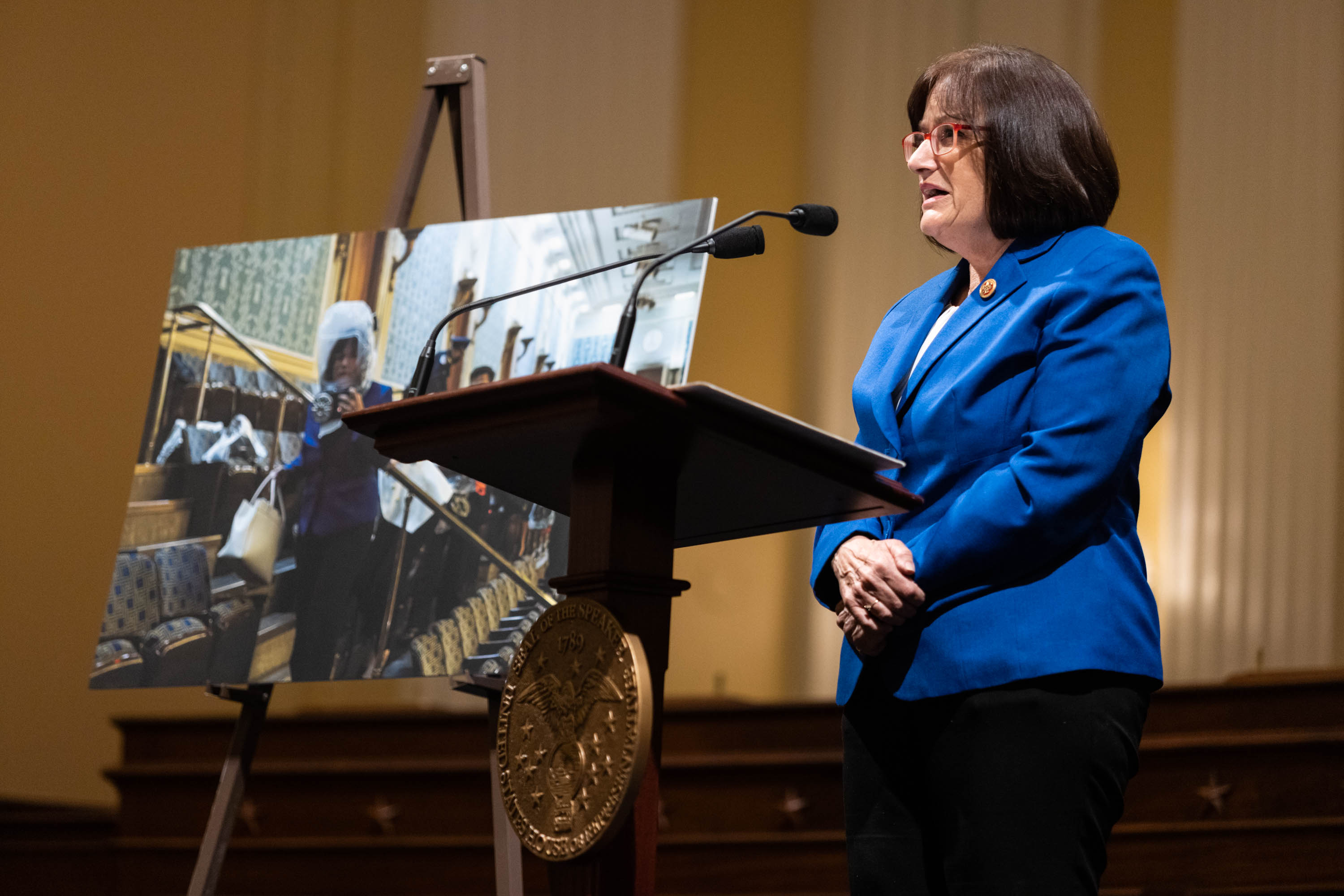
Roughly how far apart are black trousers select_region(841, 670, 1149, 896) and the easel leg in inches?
51.1

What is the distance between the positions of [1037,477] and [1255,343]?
4.20 m

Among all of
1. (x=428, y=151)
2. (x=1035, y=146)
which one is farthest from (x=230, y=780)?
(x=1035, y=146)

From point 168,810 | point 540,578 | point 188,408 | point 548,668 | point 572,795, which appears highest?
point 188,408

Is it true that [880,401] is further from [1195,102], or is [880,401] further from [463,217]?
[1195,102]

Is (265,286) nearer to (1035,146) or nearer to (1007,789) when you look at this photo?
(1035,146)

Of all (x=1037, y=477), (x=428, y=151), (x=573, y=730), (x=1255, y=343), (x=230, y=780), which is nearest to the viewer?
(x=573, y=730)

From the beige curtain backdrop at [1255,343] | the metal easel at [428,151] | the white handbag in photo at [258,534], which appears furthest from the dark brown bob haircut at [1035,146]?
the beige curtain backdrop at [1255,343]

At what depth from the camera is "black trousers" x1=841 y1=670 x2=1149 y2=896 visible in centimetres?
127

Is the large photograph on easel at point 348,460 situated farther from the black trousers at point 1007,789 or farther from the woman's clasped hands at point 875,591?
the black trousers at point 1007,789

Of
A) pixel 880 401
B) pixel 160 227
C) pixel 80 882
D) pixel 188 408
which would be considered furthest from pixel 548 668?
pixel 160 227

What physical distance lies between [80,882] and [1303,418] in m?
4.42

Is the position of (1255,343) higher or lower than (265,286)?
higher

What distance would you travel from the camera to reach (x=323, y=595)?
2420 mm

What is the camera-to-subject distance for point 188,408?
2.65m
